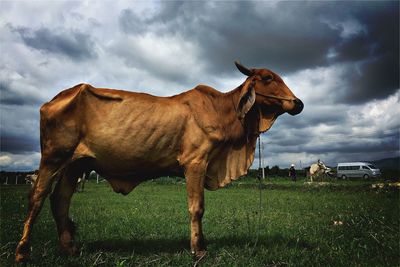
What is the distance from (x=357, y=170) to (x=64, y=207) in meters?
61.0

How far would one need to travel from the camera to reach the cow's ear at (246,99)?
256 inches

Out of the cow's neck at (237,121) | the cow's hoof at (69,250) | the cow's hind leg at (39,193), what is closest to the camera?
the cow's hind leg at (39,193)

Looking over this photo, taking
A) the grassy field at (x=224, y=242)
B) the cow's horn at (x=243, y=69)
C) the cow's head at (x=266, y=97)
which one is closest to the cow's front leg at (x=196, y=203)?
the grassy field at (x=224, y=242)

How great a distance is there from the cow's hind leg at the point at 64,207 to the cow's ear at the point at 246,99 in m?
3.16

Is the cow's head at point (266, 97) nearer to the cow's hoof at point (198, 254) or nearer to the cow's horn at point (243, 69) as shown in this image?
the cow's horn at point (243, 69)

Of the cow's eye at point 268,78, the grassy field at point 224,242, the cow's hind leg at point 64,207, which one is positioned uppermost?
the cow's eye at point 268,78

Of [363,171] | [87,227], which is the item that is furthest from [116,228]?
[363,171]

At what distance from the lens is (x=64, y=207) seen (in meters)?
6.41

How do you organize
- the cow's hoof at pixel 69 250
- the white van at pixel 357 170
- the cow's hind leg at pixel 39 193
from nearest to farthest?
the cow's hind leg at pixel 39 193 < the cow's hoof at pixel 69 250 < the white van at pixel 357 170

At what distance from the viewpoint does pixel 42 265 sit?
5.32m

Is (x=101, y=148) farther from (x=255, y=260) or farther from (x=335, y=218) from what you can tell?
(x=335, y=218)

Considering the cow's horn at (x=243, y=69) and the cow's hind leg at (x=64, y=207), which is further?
the cow's horn at (x=243, y=69)

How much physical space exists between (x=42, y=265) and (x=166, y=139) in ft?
8.70

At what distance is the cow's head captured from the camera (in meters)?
6.58
